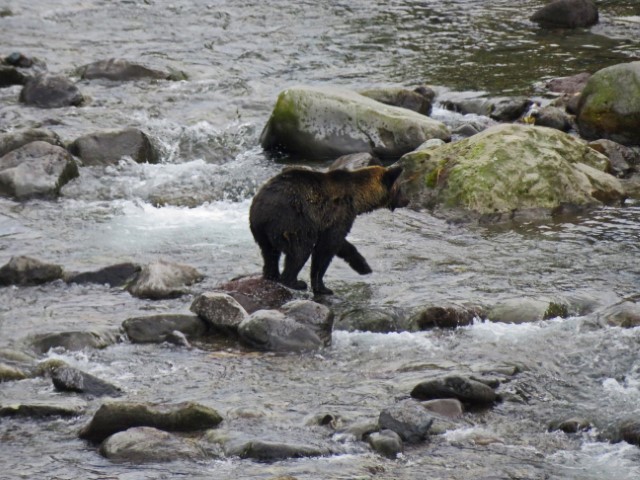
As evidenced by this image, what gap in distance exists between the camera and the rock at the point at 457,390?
7887mm

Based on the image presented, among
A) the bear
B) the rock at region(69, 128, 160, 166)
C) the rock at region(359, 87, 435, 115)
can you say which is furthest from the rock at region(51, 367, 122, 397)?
the rock at region(359, 87, 435, 115)

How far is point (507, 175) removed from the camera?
12.9 metres

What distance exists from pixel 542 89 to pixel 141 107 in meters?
5.98

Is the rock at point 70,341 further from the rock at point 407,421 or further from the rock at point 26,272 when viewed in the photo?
the rock at point 407,421

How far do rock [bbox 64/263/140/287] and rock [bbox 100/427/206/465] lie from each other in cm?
358

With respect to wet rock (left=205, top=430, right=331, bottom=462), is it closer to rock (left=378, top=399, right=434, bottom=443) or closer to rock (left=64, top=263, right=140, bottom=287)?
rock (left=378, top=399, right=434, bottom=443)

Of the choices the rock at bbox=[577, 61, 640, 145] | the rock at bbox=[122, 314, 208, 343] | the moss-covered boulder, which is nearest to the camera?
the rock at bbox=[122, 314, 208, 343]

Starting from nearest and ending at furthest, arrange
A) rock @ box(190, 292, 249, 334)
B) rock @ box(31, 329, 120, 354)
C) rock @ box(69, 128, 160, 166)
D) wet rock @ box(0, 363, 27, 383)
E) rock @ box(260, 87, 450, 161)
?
1. wet rock @ box(0, 363, 27, 383)
2. rock @ box(31, 329, 120, 354)
3. rock @ box(190, 292, 249, 334)
4. rock @ box(69, 128, 160, 166)
5. rock @ box(260, 87, 450, 161)

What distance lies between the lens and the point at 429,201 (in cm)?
1305

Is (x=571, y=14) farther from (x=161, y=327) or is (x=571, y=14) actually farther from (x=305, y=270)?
(x=161, y=327)

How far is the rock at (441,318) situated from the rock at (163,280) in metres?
2.16

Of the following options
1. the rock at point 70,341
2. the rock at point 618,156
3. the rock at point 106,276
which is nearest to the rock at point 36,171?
the rock at point 106,276

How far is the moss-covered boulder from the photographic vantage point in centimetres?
1278

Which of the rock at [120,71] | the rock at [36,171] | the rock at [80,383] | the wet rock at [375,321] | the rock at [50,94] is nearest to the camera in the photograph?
the rock at [80,383]
